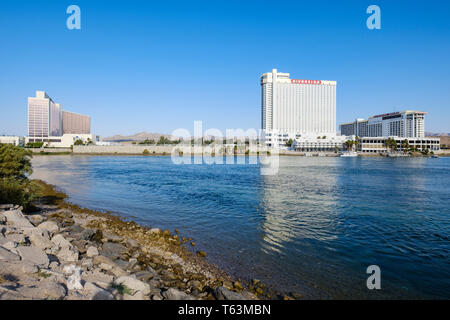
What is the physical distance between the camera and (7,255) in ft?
21.4

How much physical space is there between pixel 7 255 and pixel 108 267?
222cm

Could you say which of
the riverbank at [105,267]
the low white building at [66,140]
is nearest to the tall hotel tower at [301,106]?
the low white building at [66,140]

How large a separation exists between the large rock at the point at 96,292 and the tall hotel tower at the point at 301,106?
625 ft

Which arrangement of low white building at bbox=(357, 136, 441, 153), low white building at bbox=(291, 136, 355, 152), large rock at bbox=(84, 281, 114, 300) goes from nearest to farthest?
large rock at bbox=(84, 281, 114, 300)
low white building at bbox=(357, 136, 441, 153)
low white building at bbox=(291, 136, 355, 152)

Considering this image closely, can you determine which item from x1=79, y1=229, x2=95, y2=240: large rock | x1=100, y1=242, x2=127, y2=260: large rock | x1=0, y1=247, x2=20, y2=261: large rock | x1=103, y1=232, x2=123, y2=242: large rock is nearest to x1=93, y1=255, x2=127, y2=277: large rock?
x1=100, y1=242, x2=127, y2=260: large rock

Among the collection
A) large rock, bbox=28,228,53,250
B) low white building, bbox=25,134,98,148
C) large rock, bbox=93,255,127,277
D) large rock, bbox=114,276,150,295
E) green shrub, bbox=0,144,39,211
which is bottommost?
large rock, bbox=93,255,127,277

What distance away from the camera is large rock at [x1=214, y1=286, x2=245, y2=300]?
21.3ft

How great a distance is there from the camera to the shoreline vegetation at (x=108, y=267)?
18.2ft

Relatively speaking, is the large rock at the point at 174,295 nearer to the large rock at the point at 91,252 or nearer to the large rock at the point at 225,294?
the large rock at the point at 225,294

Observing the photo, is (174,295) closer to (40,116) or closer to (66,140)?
(66,140)

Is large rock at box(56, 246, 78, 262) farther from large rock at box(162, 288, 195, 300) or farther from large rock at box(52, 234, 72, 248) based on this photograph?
large rock at box(162, 288, 195, 300)

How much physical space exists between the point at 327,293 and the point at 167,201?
14.6m

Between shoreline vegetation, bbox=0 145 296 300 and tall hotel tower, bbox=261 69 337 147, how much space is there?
611ft

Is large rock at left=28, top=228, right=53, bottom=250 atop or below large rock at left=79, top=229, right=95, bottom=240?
atop
